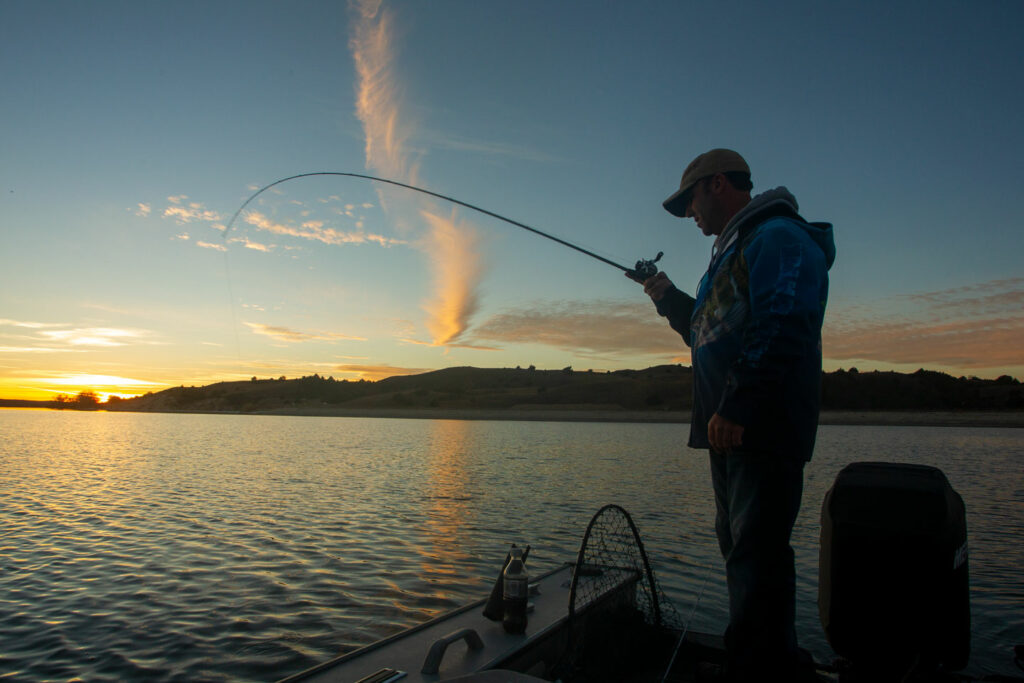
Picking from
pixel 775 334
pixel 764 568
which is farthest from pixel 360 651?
pixel 775 334

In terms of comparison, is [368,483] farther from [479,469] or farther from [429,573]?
[429,573]

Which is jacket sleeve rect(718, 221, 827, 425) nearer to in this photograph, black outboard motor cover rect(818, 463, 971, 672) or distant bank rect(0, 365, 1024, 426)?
black outboard motor cover rect(818, 463, 971, 672)

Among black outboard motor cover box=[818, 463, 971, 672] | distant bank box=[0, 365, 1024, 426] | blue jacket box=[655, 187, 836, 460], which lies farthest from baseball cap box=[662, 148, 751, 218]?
distant bank box=[0, 365, 1024, 426]

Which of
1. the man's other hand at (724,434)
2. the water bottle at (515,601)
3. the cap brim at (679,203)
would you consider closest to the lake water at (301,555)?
the water bottle at (515,601)

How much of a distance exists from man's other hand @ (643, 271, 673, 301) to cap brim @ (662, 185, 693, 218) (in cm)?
47

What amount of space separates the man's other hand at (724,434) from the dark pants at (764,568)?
7 cm

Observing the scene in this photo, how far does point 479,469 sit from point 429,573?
→ 55.0ft

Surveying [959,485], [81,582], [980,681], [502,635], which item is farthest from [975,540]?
[81,582]

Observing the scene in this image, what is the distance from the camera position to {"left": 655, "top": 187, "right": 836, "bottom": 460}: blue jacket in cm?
251

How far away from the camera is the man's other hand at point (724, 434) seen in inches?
100

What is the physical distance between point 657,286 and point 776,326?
1511mm

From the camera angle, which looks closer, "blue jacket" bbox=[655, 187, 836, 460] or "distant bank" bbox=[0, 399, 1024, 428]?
"blue jacket" bbox=[655, 187, 836, 460]

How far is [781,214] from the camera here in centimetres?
287

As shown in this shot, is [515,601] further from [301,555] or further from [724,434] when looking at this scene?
[301,555]
